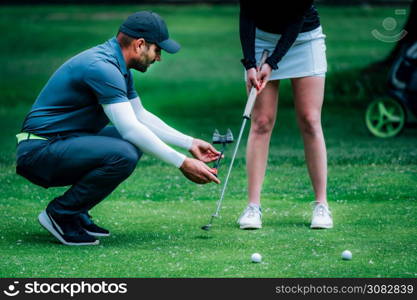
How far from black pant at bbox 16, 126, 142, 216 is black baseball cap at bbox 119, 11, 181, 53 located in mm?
659

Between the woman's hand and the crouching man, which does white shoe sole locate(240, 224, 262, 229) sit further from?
the woman's hand

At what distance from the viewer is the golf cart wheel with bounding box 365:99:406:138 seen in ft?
38.6

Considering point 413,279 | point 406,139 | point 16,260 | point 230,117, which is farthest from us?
point 230,117

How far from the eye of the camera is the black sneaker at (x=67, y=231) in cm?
643

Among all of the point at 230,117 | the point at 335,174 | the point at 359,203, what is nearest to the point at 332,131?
the point at 230,117

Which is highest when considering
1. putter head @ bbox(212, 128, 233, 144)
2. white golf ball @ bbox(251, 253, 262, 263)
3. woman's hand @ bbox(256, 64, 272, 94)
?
woman's hand @ bbox(256, 64, 272, 94)

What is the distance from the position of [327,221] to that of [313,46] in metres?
1.20

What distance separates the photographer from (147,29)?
20.5 feet

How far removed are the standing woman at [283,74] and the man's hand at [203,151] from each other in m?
0.57

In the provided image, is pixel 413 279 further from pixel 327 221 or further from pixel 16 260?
pixel 16 260

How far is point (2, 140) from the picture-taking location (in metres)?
12.1

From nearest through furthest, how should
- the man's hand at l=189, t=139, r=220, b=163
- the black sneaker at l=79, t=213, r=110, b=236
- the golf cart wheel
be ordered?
1. the man's hand at l=189, t=139, r=220, b=163
2. the black sneaker at l=79, t=213, r=110, b=236
3. the golf cart wheel

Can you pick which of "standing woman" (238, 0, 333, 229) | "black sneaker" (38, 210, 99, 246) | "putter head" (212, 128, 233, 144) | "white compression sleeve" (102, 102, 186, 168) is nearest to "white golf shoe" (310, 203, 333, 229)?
"standing woman" (238, 0, 333, 229)

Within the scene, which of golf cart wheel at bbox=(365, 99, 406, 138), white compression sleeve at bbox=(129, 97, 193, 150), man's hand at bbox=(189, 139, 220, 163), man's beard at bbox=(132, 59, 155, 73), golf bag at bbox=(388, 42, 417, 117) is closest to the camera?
man's beard at bbox=(132, 59, 155, 73)
